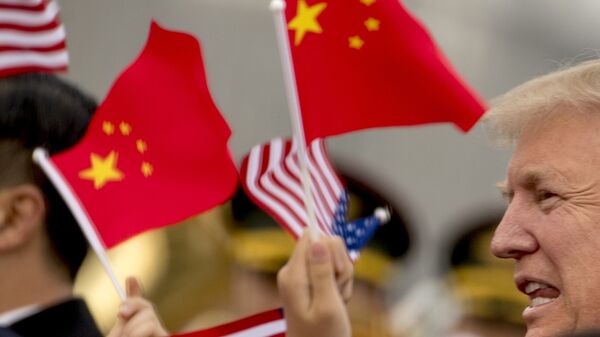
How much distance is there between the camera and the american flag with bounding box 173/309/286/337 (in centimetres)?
402

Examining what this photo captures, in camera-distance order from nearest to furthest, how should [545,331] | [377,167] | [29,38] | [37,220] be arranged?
[545,331], [37,220], [29,38], [377,167]

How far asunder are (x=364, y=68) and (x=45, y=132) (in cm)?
74

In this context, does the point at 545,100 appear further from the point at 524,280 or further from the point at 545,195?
the point at 524,280

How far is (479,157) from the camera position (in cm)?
1073

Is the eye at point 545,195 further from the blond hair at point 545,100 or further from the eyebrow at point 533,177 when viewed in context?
the blond hair at point 545,100

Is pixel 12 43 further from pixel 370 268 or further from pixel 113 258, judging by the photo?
pixel 113 258

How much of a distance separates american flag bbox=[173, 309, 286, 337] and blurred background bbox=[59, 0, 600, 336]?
1.74 m

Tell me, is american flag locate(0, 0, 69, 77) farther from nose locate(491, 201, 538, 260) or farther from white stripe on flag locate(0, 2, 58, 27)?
nose locate(491, 201, 538, 260)

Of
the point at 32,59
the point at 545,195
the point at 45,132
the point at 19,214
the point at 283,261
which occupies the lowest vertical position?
the point at 283,261

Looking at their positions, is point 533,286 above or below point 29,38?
below

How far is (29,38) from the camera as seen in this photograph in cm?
438

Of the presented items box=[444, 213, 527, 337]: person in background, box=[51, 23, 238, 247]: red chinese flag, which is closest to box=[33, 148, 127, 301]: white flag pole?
box=[51, 23, 238, 247]: red chinese flag

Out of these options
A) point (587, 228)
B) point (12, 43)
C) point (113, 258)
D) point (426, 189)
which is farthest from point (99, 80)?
point (587, 228)

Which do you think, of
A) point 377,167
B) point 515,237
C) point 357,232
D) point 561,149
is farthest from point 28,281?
point 377,167
